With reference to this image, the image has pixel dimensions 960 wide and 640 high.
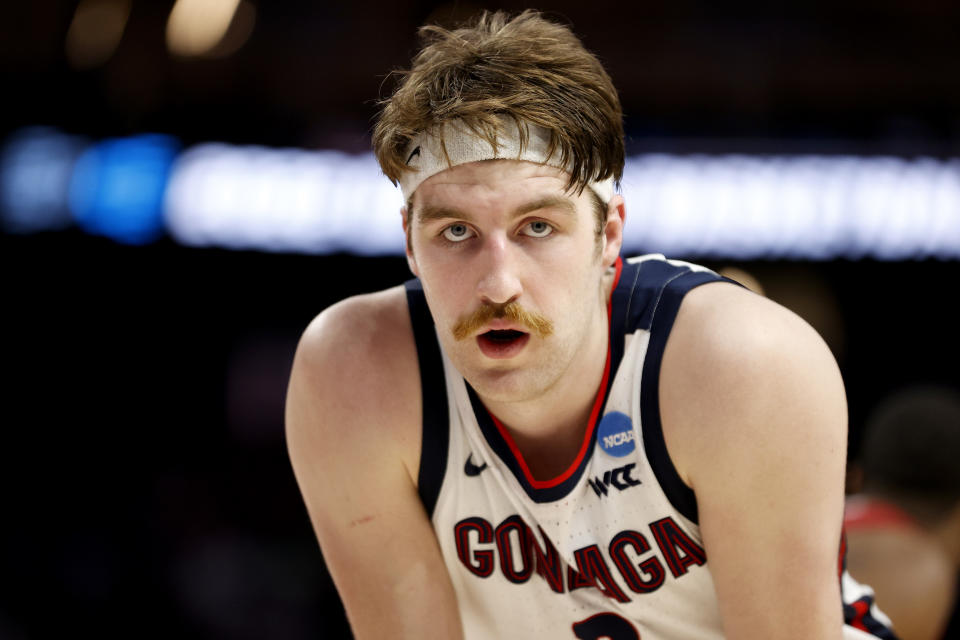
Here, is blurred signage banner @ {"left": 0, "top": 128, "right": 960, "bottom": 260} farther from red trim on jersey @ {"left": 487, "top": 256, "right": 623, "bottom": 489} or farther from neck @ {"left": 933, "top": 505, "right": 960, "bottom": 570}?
red trim on jersey @ {"left": 487, "top": 256, "right": 623, "bottom": 489}

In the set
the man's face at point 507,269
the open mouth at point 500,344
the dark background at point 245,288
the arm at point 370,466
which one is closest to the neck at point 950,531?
the arm at point 370,466

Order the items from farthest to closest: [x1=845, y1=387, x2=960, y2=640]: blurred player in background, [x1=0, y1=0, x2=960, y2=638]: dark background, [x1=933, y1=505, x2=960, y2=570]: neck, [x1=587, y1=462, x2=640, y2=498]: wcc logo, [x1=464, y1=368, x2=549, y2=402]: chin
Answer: [x1=0, y1=0, x2=960, y2=638]: dark background → [x1=933, y1=505, x2=960, y2=570]: neck → [x1=845, y1=387, x2=960, y2=640]: blurred player in background → [x1=587, y1=462, x2=640, y2=498]: wcc logo → [x1=464, y1=368, x2=549, y2=402]: chin

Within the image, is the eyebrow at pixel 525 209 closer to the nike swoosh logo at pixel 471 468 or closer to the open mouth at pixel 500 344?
the open mouth at pixel 500 344

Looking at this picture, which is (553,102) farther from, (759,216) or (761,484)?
(759,216)

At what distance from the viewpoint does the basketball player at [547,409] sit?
5.47 feet

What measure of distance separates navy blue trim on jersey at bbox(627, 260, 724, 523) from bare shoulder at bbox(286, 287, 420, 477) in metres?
0.45

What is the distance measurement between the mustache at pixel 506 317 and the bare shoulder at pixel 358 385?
0.95ft

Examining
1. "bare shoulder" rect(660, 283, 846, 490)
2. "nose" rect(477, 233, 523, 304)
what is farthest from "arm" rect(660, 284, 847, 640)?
"nose" rect(477, 233, 523, 304)

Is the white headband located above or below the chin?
above

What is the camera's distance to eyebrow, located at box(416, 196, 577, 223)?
1.69 meters

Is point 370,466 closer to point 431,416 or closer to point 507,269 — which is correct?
point 431,416

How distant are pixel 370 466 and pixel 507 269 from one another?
0.54m

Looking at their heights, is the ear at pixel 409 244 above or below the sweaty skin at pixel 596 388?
above

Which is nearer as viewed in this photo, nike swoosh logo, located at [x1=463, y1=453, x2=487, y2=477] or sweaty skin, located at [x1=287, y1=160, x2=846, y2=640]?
sweaty skin, located at [x1=287, y1=160, x2=846, y2=640]
